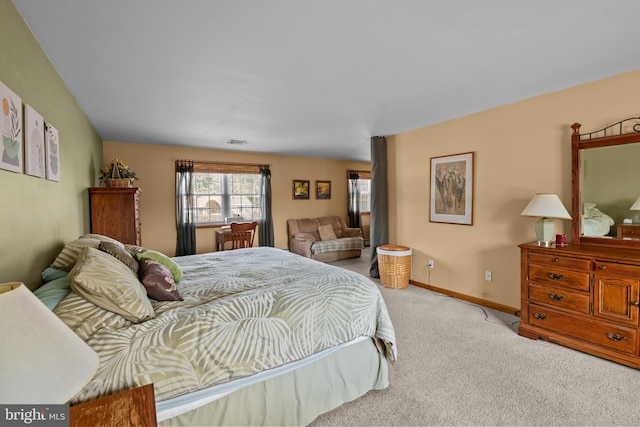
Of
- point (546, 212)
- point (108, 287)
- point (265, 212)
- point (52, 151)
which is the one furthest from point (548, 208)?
point (265, 212)

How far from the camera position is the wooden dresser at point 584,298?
7.02 feet

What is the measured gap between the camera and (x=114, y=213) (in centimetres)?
333

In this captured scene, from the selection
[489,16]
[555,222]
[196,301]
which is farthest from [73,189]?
[555,222]

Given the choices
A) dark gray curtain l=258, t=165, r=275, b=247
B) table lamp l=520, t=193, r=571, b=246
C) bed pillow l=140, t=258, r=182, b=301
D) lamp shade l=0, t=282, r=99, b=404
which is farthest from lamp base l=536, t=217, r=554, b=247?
dark gray curtain l=258, t=165, r=275, b=247

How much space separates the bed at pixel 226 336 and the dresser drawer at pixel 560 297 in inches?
62.6

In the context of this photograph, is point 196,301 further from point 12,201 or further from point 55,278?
point 12,201

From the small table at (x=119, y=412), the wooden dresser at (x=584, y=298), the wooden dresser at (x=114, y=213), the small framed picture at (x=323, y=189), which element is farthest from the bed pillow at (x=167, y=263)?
the small framed picture at (x=323, y=189)

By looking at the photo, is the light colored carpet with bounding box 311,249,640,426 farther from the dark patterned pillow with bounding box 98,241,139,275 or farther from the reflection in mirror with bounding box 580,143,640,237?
the dark patterned pillow with bounding box 98,241,139,275

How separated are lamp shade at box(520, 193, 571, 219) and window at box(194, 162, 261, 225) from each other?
193 inches

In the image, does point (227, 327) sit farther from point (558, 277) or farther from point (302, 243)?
point (302, 243)

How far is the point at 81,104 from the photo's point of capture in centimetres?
305

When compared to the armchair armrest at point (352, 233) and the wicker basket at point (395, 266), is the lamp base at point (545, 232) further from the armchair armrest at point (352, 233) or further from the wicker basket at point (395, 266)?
the armchair armrest at point (352, 233)

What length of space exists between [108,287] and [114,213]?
96.2 inches

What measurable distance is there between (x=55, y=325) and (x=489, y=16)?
2400 millimetres
